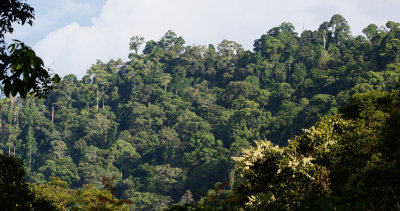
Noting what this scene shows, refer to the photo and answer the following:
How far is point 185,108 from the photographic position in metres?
102

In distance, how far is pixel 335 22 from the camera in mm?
102188

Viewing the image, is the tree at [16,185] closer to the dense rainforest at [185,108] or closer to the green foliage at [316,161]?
the green foliage at [316,161]

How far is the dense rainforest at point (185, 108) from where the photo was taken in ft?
249

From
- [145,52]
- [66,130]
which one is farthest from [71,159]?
[145,52]

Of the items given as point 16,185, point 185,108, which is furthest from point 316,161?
point 185,108

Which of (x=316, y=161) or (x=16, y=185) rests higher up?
(x=316, y=161)

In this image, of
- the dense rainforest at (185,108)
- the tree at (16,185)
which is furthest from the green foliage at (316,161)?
the dense rainforest at (185,108)

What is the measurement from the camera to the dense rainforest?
75938mm

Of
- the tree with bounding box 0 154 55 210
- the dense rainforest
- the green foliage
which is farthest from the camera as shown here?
the dense rainforest

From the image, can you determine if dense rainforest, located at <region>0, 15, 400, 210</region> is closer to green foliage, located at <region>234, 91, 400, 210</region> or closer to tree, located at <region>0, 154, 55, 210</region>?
green foliage, located at <region>234, 91, 400, 210</region>

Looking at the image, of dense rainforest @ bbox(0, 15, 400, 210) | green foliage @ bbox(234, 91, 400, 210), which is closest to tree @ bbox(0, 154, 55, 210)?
green foliage @ bbox(234, 91, 400, 210)

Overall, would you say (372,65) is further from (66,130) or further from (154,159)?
(66,130)

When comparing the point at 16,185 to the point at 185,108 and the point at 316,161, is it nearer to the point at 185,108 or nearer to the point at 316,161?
the point at 316,161

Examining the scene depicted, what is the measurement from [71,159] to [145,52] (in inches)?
1615
